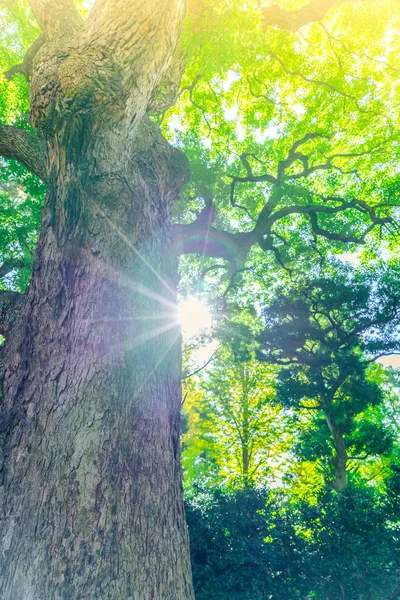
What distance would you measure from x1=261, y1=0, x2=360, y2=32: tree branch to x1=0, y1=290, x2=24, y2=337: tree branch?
7.02m

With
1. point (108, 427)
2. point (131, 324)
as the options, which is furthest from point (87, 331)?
point (108, 427)

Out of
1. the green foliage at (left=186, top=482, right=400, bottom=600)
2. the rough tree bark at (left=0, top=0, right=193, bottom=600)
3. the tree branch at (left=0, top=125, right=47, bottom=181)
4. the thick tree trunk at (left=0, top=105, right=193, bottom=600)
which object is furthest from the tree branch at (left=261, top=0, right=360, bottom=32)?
the green foliage at (left=186, top=482, right=400, bottom=600)

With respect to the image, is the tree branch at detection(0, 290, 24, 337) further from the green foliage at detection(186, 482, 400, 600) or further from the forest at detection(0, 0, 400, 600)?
the green foliage at detection(186, 482, 400, 600)

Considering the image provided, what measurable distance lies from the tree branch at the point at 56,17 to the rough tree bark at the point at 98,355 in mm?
1381

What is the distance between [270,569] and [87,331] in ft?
24.9

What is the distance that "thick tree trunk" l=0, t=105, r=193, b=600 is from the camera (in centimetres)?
154

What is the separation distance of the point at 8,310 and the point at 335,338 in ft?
34.6

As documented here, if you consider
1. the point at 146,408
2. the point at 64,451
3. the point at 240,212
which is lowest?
the point at 64,451

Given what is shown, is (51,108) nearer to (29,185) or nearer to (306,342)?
(29,185)

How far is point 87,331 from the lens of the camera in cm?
213

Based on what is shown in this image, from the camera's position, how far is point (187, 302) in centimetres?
1336

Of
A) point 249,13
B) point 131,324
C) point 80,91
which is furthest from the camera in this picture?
point 249,13

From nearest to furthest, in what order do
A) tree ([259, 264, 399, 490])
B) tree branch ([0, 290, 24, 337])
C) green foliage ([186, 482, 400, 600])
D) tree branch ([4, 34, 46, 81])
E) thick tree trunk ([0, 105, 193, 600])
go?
thick tree trunk ([0, 105, 193, 600]) → tree branch ([0, 290, 24, 337]) → tree branch ([4, 34, 46, 81]) → green foliage ([186, 482, 400, 600]) → tree ([259, 264, 399, 490])

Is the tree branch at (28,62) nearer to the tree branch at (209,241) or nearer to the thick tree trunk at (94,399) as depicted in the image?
the tree branch at (209,241)
